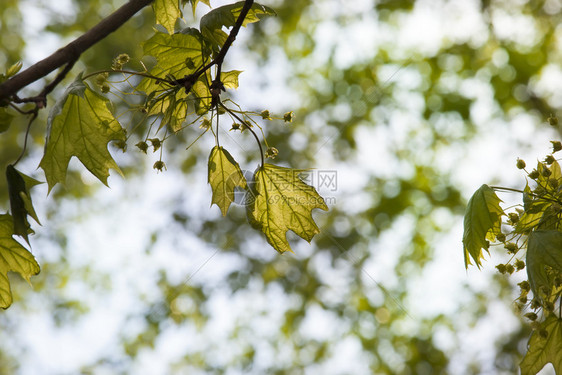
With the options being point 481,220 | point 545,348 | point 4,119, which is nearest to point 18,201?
point 4,119

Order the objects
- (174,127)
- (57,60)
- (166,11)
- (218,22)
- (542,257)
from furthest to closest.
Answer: (166,11)
(174,127)
(218,22)
(542,257)
(57,60)

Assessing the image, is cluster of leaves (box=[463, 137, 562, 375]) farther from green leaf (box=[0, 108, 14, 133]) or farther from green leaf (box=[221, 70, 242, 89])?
green leaf (box=[0, 108, 14, 133])

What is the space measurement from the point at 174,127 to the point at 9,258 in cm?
52

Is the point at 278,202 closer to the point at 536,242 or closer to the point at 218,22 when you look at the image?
the point at 218,22

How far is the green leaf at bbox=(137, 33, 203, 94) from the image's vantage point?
4.23 ft

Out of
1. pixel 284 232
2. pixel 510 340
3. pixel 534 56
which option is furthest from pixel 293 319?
pixel 284 232

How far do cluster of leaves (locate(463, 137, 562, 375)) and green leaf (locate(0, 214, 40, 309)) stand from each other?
1115mm

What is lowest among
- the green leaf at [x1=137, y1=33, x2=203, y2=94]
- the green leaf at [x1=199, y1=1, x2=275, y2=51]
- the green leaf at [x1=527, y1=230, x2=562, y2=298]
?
the green leaf at [x1=527, y1=230, x2=562, y2=298]

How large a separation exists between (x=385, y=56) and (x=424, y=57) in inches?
20.7

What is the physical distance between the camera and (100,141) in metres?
1.27

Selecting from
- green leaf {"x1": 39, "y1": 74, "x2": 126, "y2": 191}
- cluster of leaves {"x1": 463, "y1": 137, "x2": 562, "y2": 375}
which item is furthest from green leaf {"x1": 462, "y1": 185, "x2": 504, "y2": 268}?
green leaf {"x1": 39, "y1": 74, "x2": 126, "y2": 191}

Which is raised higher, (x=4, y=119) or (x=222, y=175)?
(x=4, y=119)

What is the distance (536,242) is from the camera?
107 centimetres

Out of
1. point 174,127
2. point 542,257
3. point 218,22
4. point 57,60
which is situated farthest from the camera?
point 174,127
